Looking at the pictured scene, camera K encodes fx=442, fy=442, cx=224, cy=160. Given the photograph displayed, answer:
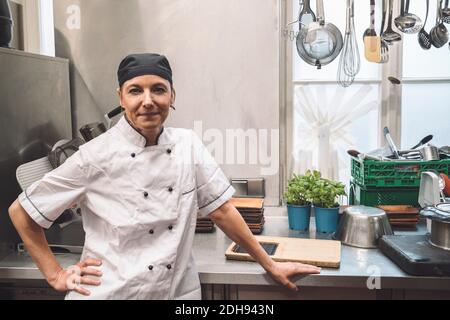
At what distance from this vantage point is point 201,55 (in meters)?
1.94

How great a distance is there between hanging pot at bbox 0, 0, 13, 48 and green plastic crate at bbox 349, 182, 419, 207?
1.45 meters

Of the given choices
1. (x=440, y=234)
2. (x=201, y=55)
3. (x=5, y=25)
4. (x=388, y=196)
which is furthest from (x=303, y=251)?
(x=5, y=25)

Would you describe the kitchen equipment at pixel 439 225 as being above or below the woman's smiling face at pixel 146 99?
below

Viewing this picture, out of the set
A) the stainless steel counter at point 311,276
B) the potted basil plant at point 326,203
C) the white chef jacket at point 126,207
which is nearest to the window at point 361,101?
the potted basil plant at point 326,203

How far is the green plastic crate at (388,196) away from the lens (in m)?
1.73

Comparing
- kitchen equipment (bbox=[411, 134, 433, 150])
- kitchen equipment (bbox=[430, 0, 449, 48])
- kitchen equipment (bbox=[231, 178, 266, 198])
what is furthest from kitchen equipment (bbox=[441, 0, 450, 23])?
kitchen equipment (bbox=[231, 178, 266, 198])

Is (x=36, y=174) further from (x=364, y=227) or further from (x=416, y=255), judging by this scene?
(x=416, y=255)

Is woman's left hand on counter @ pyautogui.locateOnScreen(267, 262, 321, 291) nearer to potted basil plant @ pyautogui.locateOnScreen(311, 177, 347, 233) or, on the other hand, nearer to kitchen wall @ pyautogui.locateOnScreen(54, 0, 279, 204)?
potted basil plant @ pyautogui.locateOnScreen(311, 177, 347, 233)

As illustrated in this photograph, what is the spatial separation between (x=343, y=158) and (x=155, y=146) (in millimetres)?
1116

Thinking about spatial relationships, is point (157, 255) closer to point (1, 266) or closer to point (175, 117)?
point (1, 266)

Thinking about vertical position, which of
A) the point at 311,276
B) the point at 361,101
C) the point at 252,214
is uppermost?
the point at 361,101

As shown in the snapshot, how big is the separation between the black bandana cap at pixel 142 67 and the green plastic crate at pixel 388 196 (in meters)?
0.98

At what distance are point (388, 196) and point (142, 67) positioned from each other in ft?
3.67

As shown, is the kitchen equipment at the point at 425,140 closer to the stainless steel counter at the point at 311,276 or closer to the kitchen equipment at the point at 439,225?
the kitchen equipment at the point at 439,225
